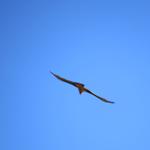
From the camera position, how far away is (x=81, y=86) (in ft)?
98.7
